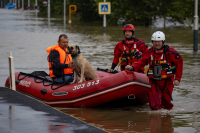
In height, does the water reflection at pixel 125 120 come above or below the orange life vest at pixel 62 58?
below

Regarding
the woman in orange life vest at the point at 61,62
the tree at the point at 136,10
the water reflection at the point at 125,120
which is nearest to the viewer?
the water reflection at the point at 125,120

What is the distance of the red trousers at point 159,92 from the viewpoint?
770cm

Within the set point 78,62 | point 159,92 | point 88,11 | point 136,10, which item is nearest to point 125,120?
point 159,92

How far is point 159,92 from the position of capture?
25.5ft

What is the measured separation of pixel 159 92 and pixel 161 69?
486 mm

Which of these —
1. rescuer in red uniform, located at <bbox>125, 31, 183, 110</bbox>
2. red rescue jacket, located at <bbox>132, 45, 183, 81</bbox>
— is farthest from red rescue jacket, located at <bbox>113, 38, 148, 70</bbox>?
red rescue jacket, located at <bbox>132, 45, 183, 81</bbox>

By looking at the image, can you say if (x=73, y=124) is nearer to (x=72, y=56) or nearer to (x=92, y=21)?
(x=72, y=56)

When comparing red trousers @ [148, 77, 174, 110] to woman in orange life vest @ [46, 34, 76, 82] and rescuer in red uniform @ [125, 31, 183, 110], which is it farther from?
woman in orange life vest @ [46, 34, 76, 82]

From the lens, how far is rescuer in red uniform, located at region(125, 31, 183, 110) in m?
7.52

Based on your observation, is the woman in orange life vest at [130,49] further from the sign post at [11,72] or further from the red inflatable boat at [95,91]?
the sign post at [11,72]

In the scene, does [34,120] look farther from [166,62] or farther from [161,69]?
[166,62]

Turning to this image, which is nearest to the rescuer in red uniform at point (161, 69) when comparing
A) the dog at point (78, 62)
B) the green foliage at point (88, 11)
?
the dog at point (78, 62)

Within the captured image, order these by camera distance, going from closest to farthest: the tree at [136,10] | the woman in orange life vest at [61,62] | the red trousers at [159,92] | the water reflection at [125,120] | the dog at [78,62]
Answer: the water reflection at [125,120]
the red trousers at [159,92]
the dog at [78,62]
the woman in orange life vest at [61,62]
the tree at [136,10]

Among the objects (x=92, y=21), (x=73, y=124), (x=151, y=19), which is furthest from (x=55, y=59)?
(x=92, y=21)
